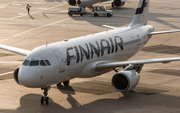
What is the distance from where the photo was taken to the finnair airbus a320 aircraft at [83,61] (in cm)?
2367

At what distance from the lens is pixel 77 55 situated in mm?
26203

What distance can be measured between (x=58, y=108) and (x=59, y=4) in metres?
61.1

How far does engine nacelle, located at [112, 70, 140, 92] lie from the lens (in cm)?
2562

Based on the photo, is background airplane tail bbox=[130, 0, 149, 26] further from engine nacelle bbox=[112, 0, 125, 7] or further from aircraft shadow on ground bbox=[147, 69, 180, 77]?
engine nacelle bbox=[112, 0, 125, 7]

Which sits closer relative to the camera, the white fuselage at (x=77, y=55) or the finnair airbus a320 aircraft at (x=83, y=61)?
the white fuselage at (x=77, y=55)

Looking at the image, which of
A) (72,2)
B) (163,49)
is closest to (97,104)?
(163,49)

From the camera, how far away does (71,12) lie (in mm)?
69000

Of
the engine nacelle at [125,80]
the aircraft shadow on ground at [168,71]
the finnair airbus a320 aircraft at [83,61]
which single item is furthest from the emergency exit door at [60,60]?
the aircraft shadow on ground at [168,71]

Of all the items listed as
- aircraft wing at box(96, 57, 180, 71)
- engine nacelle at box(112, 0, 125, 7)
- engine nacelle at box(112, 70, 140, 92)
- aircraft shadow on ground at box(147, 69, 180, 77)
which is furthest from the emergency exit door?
engine nacelle at box(112, 0, 125, 7)

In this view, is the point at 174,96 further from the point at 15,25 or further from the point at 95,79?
the point at 15,25

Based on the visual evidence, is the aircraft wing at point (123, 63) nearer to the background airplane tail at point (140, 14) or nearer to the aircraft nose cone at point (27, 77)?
the aircraft nose cone at point (27, 77)

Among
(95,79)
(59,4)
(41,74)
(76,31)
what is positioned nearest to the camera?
(41,74)

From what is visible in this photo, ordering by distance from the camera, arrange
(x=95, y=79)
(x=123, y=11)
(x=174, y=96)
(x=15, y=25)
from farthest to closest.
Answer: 1. (x=123, y=11)
2. (x=15, y=25)
3. (x=95, y=79)
4. (x=174, y=96)

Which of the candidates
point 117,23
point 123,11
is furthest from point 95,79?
point 123,11
